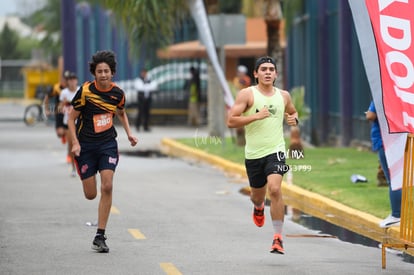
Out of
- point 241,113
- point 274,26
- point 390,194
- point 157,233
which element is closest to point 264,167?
point 241,113

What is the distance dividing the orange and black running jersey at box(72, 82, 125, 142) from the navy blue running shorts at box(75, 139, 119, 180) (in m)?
0.06

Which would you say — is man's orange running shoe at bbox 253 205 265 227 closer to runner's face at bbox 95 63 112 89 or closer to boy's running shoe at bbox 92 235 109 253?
boy's running shoe at bbox 92 235 109 253

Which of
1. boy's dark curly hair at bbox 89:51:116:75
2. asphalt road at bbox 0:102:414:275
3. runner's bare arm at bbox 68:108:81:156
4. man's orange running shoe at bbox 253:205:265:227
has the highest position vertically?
boy's dark curly hair at bbox 89:51:116:75

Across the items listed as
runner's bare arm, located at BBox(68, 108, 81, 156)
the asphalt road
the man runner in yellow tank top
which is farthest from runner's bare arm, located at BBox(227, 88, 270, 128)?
runner's bare arm, located at BBox(68, 108, 81, 156)

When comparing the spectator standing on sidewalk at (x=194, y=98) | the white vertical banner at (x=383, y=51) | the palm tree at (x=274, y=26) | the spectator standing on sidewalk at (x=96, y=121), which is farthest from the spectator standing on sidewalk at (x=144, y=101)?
the white vertical banner at (x=383, y=51)

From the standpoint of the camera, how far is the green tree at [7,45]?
371ft

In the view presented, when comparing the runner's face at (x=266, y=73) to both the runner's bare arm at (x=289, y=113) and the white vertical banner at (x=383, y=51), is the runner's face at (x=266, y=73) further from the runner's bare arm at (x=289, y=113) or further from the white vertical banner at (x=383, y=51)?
the white vertical banner at (x=383, y=51)

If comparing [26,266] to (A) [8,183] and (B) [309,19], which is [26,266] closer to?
(A) [8,183]

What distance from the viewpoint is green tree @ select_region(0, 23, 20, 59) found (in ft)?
371

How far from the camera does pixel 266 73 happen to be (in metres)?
12.4

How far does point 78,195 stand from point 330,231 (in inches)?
203

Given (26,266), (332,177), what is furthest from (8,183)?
(26,266)

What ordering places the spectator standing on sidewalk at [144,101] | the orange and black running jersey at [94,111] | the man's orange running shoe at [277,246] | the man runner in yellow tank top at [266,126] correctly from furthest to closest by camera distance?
the spectator standing on sidewalk at [144,101]
the orange and black running jersey at [94,111]
the man runner in yellow tank top at [266,126]
the man's orange running shoe at [277,246]

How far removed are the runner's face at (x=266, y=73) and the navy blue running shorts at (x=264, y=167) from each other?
713 millimetres
